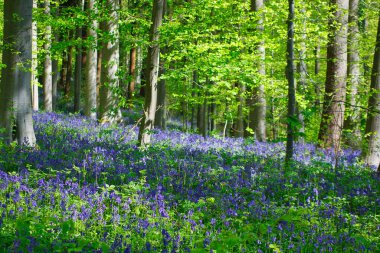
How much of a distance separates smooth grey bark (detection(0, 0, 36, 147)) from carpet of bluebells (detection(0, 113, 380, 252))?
1.96 ft

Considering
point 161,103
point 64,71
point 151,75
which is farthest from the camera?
point 64,71

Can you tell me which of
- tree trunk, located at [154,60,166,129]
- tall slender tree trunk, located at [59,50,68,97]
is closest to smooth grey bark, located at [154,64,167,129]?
tree trunk, located at [154,60,166,129]

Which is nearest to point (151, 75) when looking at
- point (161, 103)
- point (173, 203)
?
point (173, 203)

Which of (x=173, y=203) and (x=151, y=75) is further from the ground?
(x=151, y=75)

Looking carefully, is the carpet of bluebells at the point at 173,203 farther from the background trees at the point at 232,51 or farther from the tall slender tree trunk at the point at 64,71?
the tall slender tree trunk at the point at 64,71

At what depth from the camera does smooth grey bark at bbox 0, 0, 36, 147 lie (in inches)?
344

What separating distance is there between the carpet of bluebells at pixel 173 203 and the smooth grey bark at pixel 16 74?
0.60m

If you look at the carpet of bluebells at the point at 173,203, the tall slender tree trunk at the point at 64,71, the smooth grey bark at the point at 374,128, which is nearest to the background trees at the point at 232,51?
the smooth grey bark at the point at 374,128

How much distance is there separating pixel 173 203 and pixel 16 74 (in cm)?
478

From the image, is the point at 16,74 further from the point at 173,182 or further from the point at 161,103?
the point at 161,103

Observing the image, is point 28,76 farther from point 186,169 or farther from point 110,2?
point 110,2

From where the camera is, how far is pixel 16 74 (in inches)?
348

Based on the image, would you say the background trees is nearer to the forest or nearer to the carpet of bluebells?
the forest

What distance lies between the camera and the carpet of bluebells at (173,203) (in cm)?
446
